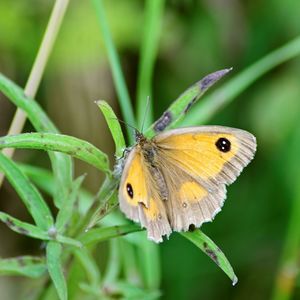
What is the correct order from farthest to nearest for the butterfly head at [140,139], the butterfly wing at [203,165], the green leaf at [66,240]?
1. the butterfly head at [140,139]
2. the butterfly wing at [203,165]
3. the green leaf at [66,240]

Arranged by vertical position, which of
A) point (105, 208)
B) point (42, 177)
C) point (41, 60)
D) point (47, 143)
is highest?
point (41, 60)

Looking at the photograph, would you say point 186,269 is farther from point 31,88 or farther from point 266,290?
point 31,88

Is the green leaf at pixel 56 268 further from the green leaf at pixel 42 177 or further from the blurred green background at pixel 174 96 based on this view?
the blurred green background at pixel 174 96

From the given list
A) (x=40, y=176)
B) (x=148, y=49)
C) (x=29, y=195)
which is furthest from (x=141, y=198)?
(x=148, y=49)

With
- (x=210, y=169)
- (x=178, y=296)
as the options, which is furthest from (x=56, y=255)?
(x=178, y=296)

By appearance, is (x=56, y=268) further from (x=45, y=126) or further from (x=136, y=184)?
(x=45, y=126)

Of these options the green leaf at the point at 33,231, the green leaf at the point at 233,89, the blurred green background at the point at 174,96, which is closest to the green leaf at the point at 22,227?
the green leaf at the point at 33,231

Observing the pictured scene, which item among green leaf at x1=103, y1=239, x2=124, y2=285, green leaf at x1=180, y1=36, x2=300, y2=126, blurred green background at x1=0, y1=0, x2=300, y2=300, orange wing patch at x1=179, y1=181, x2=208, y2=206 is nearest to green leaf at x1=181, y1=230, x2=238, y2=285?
orange wing patch at x1=179, y1=181, x2=208, y2=206
